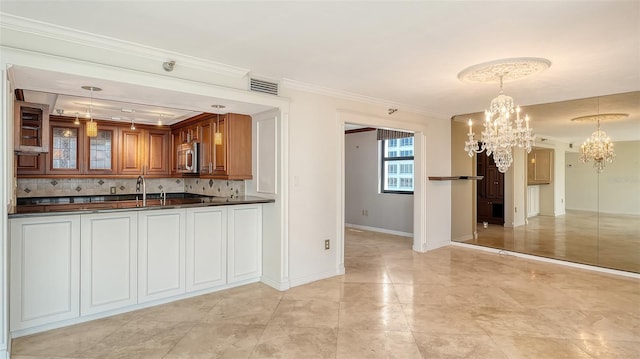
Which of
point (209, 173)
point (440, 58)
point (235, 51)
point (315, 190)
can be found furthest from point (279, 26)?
point (209, 173)

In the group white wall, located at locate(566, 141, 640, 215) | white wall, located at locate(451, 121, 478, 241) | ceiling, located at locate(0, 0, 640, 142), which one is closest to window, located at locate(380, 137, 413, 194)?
white wall, located at locate(451, 121, 478, 241)

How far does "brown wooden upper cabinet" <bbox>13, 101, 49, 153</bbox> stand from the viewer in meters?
2.99

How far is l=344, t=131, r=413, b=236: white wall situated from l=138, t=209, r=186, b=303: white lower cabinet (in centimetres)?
497

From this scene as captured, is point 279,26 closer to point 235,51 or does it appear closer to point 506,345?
point 235,51

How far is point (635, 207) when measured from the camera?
4.40m

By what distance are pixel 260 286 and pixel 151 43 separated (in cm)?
280

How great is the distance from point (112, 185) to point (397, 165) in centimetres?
576

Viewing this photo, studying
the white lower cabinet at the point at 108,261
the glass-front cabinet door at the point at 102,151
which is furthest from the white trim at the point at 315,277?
the glass-front cabinet door at the point at 102,151

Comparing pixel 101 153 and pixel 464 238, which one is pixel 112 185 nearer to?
pixel 101 153

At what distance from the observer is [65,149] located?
5395 mm

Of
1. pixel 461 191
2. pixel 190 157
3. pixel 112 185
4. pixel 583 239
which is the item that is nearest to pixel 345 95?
pixel 190 157

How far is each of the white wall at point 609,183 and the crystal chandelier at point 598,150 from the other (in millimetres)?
52

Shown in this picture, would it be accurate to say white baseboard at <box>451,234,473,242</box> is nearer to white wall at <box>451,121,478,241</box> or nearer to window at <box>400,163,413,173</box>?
white wall at <box>451,121,478,241</box>

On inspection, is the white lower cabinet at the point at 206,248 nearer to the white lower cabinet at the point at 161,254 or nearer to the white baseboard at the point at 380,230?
the white lower cabinet at the point at 161,254
